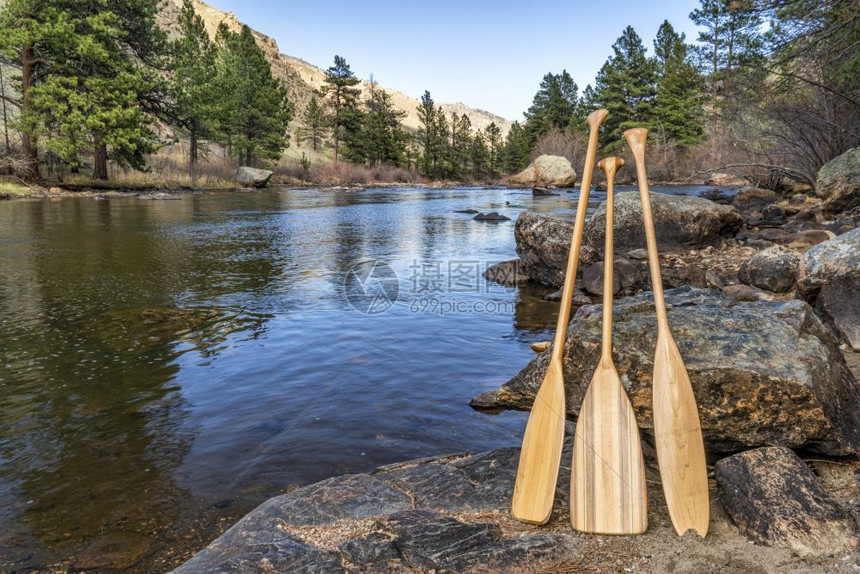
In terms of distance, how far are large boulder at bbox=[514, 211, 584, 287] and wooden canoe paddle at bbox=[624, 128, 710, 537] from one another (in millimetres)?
7007

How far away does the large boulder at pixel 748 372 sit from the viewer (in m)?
2.90

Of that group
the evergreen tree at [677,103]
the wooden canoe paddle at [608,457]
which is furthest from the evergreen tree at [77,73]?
the evergreen tree at [677,103]

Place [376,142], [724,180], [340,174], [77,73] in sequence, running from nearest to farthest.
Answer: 1. [77,73]
2. [724,180]
3. [340,174]
4. [376,142]

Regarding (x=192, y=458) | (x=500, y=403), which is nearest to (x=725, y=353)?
(x=500, y=403)

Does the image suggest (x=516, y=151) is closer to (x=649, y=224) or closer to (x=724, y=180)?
(x=724, y=180)

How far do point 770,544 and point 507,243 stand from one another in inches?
533

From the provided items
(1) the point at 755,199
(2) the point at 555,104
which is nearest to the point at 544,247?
(1) the point at 755,199

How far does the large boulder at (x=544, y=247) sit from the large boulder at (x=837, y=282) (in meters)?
4.09

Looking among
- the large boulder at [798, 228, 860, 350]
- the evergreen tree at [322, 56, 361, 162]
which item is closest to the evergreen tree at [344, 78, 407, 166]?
the evergreen tree at [322, 56, 361, 162]

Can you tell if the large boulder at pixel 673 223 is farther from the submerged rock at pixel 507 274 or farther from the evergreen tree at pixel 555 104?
the evergreen tree at pixel 555 104

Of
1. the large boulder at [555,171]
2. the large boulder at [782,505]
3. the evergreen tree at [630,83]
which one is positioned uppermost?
the evergreen tree at [630,83]

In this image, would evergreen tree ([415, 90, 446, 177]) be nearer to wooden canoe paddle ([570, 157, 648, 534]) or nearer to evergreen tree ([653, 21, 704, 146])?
evergreen tree ([653, 21, 704, 146])

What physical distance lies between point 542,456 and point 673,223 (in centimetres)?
923

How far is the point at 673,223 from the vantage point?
35.1 ft
